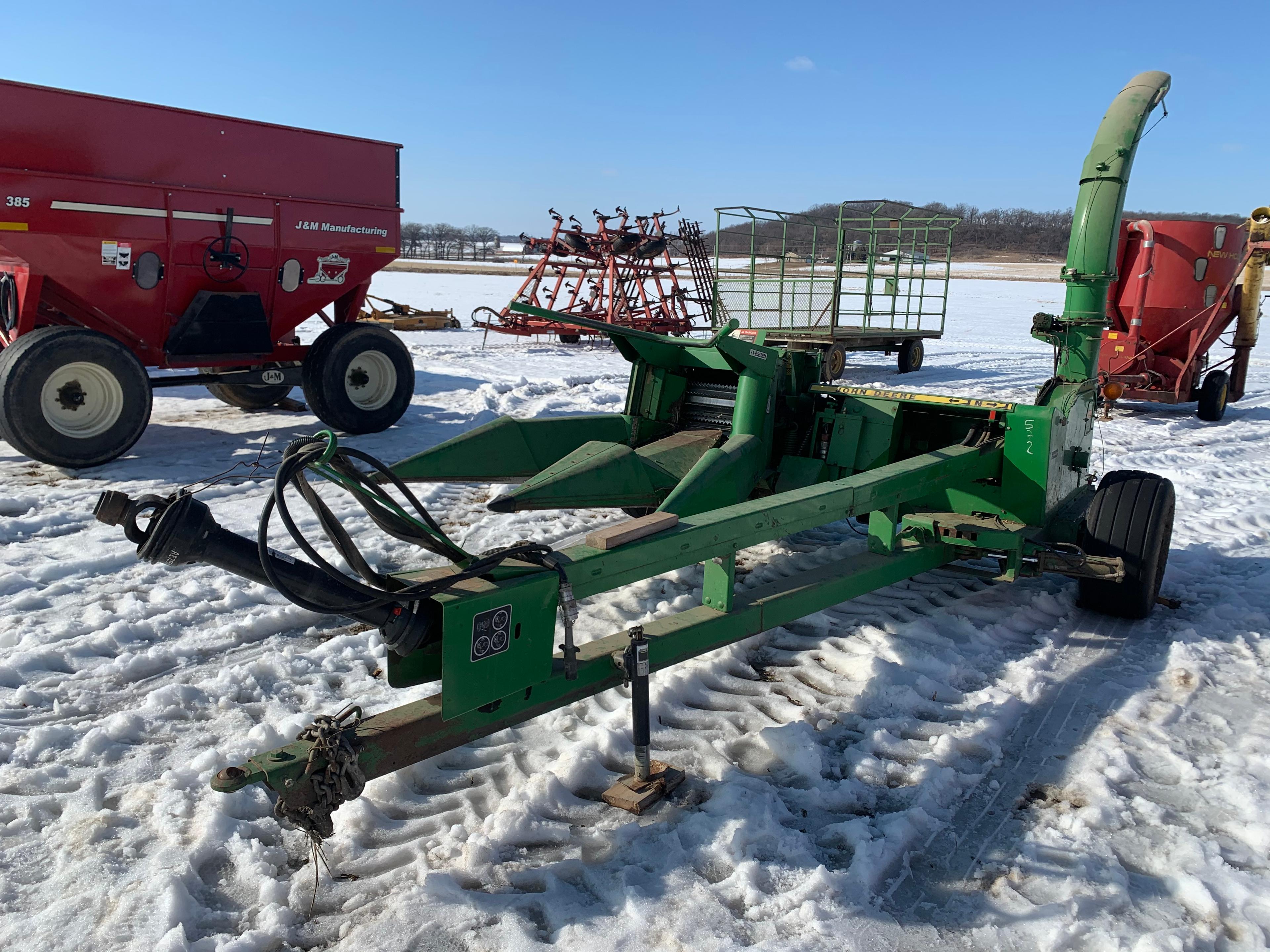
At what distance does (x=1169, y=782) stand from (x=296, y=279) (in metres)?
7.96

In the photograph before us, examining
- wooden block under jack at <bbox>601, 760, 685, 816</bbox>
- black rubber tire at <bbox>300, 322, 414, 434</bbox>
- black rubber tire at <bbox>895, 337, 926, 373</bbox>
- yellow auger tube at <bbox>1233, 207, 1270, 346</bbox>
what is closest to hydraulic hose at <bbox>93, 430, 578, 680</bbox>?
wooden block under jack at <bbox>601, 760, 685, 816</bbox>

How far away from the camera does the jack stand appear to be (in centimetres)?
296

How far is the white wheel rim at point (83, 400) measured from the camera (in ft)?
22.8

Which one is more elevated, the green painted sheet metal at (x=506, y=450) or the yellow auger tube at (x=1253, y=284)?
the yellow auger tube at (x=1253, y=284)

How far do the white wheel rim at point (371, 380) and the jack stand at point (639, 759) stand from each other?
649cm

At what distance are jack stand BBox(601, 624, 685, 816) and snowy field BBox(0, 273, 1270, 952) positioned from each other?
2.3 inches

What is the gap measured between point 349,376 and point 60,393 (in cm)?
246

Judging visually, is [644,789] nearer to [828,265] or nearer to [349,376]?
[349,376]

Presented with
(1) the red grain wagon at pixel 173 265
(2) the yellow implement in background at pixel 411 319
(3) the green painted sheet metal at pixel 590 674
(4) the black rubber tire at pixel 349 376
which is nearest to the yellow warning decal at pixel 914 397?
(3) the green painted sheet metal at pixel 590 674

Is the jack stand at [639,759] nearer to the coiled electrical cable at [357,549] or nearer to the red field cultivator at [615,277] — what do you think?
the coiled electrical cable at [357,549]

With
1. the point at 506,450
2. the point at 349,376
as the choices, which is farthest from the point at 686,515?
the point at 349,376

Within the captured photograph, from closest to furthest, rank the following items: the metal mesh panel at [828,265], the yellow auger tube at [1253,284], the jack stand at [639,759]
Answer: the jack stand at [639,759] → the yellow auger tube at [1253,284] → the metal mesh panel at [828,265]

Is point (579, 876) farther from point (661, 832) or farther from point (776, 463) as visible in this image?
point (776, 463)

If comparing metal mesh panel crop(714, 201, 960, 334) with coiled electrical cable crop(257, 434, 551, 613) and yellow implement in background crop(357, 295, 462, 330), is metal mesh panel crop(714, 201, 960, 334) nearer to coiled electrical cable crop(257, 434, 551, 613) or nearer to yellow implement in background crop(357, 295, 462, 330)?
yellow implement in background crop(357, 295, 462, 330)
